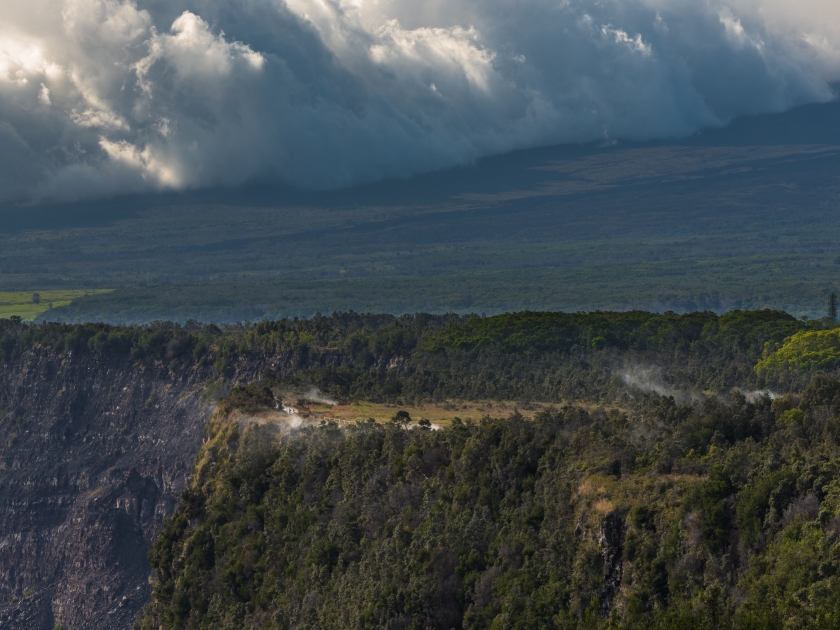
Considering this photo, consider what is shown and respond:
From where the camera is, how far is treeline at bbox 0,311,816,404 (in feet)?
296

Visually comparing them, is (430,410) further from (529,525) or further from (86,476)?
(86,476)

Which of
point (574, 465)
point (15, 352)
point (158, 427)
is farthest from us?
point (15, 352)

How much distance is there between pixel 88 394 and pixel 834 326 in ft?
190

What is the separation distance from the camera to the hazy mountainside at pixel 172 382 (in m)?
94.2

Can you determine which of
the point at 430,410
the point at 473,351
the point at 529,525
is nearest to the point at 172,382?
the point at 473,351

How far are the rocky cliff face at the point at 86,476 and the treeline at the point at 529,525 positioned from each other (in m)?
28.0

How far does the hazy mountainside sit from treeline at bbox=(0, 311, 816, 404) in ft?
0.54

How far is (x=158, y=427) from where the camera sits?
116 m

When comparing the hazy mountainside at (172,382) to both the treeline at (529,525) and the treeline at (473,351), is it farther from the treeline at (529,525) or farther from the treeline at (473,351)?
the treeline at (529,525)

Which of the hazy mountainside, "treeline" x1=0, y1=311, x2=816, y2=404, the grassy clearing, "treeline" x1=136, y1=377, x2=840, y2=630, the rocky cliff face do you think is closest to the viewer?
"treeline" x1=136, y1=377, x2=840, y2=630

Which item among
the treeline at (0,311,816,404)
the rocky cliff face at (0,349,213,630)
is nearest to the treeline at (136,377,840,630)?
the treeline at (0,311,816,404)

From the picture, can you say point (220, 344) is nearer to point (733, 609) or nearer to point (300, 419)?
point (300, 419)

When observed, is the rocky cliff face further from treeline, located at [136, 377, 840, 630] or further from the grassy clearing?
treeline, located at [136, 377, 840, 630]

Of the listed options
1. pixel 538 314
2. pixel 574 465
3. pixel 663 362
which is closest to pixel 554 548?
pixel 574 465
